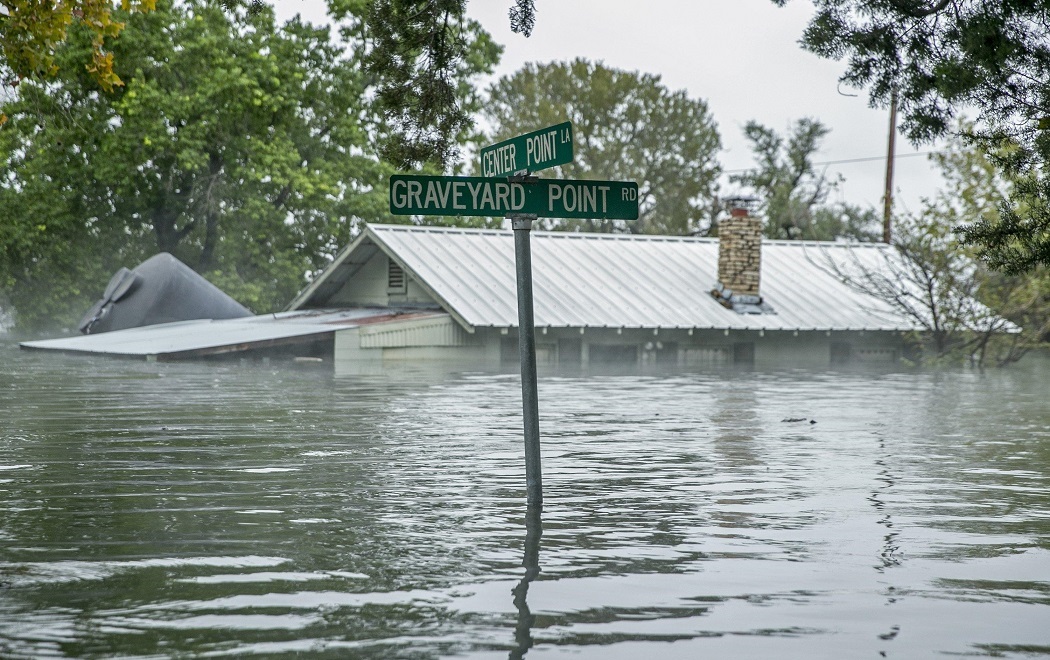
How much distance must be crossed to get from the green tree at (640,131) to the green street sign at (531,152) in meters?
64.0

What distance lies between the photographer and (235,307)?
4869cm

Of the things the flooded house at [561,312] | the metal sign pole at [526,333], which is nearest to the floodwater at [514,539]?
the metal sign pole at [526,333]

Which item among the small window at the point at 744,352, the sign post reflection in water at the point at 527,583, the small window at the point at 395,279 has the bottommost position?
the sign post reflection in water at the point at 527,583

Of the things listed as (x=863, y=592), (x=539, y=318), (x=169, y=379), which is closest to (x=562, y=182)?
(x=863, y=592)

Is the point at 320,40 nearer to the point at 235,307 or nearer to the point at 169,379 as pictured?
the point at 235,307

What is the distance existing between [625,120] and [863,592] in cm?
6896

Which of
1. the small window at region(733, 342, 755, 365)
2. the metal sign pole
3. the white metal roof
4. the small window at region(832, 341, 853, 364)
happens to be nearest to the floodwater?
the metal sign pole

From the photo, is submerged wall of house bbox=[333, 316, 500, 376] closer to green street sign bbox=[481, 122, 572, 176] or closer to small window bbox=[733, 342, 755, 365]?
small window bbox=[733, 342, 755, 365]

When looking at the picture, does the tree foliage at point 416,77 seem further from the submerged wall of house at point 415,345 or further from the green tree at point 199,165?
the green tree at point 199,165

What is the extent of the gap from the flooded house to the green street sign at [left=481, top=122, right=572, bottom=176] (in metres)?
25.5

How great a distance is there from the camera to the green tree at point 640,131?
7369cm

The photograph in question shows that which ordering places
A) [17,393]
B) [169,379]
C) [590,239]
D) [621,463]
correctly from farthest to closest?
[590,239] < [169,379] < [17,393] < [621,463]

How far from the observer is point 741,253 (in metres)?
44.1

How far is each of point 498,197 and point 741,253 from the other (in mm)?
35575
